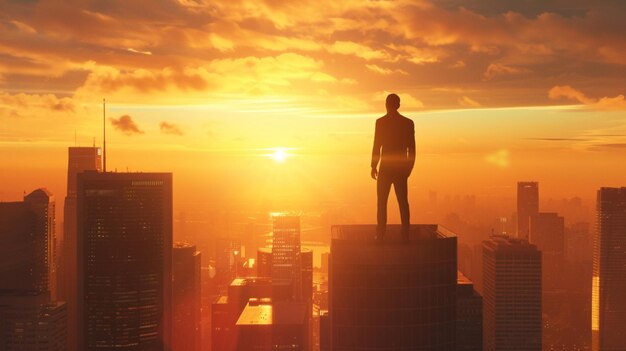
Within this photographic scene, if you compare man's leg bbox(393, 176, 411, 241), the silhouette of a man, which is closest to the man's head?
the silhouette of a man

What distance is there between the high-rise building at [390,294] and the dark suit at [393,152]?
1.39 meters

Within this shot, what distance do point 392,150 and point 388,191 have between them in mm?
1027

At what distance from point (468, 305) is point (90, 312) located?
29.9 metres

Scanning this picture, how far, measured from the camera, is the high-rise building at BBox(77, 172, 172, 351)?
59344 mm

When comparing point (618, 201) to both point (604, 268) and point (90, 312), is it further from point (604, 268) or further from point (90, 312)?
point (90, 312)

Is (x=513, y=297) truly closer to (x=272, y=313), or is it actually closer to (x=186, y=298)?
(x=272, y=313)

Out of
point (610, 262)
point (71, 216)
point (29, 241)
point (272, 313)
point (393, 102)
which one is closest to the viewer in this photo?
point (393, 102)

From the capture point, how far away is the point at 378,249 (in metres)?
18.6

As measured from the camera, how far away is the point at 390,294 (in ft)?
61.5

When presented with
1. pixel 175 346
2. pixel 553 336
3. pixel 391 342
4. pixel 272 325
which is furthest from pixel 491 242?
pixel 391 342

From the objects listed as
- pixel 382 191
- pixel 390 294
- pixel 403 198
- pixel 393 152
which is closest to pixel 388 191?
pixel 382 191

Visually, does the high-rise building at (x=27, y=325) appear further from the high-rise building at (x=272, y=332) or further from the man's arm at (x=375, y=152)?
the man's arm at (x=375, y=152)

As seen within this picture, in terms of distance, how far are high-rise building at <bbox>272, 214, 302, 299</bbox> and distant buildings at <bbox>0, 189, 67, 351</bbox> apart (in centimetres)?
2410

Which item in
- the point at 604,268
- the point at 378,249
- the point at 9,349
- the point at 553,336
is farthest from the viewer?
the point at 604,268
